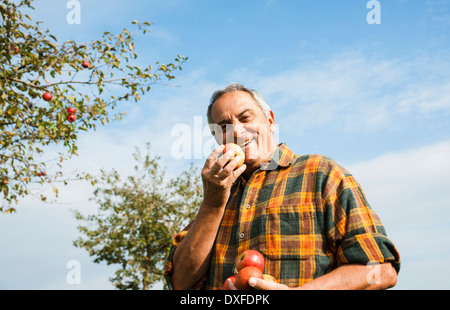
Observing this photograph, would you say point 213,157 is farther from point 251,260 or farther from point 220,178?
point 251,260

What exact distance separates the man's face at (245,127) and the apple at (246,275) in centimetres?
92

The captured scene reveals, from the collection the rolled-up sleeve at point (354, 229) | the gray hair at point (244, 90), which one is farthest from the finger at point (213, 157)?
the rolled-up sleeve at point (354, 229)

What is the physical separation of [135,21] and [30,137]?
2.78m

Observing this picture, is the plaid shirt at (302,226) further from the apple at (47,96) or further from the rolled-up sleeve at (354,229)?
the apple at (47,96)

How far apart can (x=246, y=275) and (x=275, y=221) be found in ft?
1.43

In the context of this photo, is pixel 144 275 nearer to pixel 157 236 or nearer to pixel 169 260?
pixel 157 236

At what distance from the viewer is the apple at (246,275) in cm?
202

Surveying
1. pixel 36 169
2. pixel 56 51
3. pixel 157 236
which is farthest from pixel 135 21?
pixel 157 236

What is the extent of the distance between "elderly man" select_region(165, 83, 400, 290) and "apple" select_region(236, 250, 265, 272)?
0.06 m

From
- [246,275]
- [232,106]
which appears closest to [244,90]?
[232,106]

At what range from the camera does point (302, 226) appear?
2295 millimetres

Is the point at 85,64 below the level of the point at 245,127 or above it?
above

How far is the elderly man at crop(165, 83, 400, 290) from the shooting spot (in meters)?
2.10
